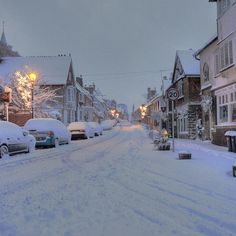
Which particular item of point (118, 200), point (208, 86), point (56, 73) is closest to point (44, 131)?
point (208, 86)

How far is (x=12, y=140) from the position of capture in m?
19.9

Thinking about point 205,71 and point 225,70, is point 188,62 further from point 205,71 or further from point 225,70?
point 225,70

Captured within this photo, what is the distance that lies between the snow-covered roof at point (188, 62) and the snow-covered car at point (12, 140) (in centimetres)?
2046

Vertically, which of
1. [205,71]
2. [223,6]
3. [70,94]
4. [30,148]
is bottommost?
[30,148]

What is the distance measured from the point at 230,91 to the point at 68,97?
149 ft

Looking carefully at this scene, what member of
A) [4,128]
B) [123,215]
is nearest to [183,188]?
[123,215]

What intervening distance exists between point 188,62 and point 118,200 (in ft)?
109

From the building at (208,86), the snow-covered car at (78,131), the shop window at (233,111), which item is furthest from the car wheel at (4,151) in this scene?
the snow-covered car at (78,131)

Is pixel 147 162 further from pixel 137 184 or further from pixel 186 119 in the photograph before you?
pixel 186 119

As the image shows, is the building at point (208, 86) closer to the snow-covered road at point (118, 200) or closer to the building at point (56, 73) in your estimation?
the snow-covered road at point (118, 200)

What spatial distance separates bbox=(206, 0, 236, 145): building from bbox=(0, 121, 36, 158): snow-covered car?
32.7 ft

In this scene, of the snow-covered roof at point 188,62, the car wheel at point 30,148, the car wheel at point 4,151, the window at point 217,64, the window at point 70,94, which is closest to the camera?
the car wheel at point 4,151

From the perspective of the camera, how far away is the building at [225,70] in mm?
22438

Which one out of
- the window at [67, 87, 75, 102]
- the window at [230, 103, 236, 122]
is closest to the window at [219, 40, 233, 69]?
the window at [230, 103, 236, 122]
